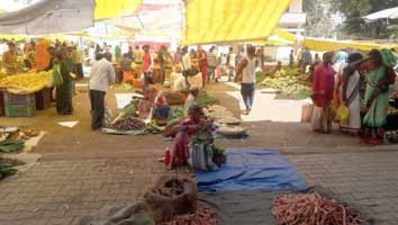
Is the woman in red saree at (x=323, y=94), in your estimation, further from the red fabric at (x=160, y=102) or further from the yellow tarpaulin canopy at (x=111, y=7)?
the yellow tarpaulin canopy at (x=111, y=7)

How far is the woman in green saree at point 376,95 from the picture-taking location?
8617mm

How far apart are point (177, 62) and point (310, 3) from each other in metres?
42.1

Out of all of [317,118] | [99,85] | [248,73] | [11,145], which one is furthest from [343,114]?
[11,145]

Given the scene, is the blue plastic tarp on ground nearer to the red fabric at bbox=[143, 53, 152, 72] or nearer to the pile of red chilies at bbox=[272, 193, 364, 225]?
the pile of red chilies at bbox=[272, 193, 364, 225]

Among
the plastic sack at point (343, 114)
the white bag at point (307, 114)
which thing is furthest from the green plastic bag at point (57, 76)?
the plastic sack at point (343, 114)

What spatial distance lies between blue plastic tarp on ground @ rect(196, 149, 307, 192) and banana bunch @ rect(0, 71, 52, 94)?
20.4 ft

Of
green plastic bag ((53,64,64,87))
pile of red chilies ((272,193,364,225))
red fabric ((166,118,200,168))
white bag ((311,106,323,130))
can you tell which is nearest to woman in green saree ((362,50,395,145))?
white bag ((311,106,323,130))

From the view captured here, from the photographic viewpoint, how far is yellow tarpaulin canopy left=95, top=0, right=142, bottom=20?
843 centimetres

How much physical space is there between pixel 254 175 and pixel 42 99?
26.4 feet

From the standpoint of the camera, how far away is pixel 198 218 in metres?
4.95

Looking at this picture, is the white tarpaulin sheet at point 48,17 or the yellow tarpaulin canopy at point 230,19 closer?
the white tarpaulin sheet at point 48,17

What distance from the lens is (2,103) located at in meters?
12.3

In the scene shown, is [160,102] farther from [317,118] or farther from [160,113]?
[317,118]

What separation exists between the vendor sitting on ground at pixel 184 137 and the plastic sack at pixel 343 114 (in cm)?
346
